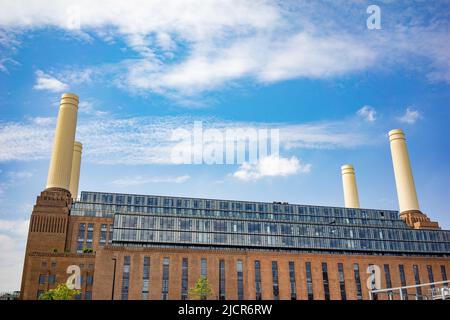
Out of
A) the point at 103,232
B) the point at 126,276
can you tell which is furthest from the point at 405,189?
the point at 103,232

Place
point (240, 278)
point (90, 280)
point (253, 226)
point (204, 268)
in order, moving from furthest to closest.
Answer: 1. point (253, 226)
2. point (90, 280)
3. point (240, 278)
4. point (204, 268)

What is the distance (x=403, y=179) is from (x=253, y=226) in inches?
2155

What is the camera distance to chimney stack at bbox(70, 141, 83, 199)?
451 ft

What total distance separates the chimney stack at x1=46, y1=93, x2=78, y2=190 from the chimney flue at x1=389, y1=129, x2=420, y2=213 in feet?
319

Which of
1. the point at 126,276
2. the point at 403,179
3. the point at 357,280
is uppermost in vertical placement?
the point at 403,179

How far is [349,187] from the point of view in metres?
157

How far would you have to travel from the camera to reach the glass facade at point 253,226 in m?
110

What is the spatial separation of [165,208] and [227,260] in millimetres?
35798

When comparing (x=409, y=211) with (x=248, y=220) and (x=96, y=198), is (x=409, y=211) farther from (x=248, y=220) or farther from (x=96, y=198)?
(x=96, y=198)

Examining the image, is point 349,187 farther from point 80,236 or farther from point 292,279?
point 80,236

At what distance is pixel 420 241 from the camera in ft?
416

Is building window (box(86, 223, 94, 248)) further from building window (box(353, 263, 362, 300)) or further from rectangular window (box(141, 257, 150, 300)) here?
building window (box(353, 263, 362, 300))
